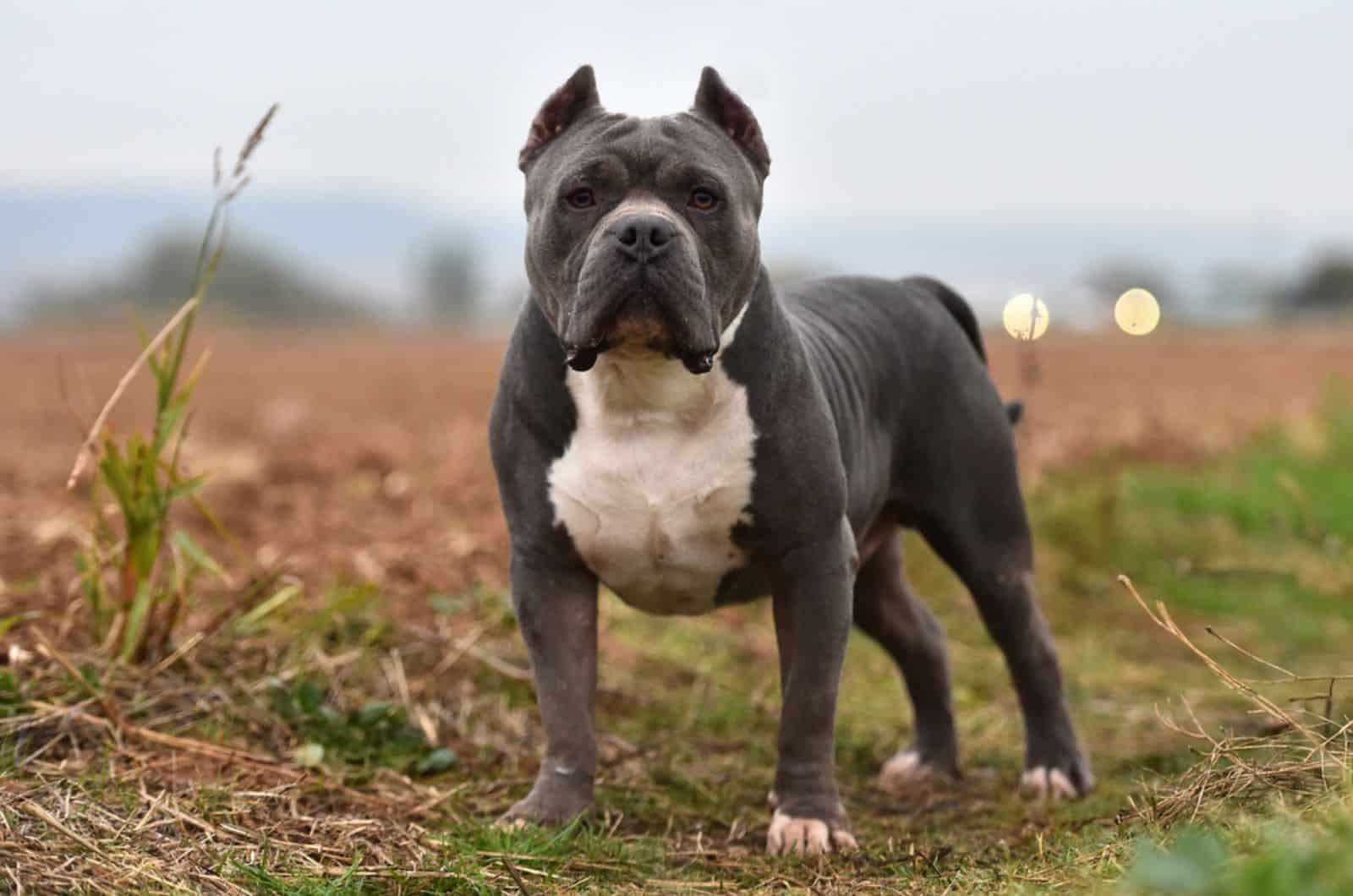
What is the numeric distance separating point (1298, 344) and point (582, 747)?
34.9 metres

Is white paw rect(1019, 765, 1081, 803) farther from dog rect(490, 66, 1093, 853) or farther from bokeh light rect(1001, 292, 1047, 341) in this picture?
bokeh light rect(1001, 292, 1047, 341)

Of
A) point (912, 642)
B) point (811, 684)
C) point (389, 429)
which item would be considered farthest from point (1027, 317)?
point (389, 429)

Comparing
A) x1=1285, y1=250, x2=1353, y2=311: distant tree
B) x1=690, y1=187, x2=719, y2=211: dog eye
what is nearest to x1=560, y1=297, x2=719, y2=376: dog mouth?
x1=690, y1=187, x2=719, y2=211: dog eye

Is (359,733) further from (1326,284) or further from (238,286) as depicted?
(238,286)

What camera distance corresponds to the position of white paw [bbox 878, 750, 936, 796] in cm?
581

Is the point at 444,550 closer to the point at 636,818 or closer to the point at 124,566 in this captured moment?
the point at 124,566

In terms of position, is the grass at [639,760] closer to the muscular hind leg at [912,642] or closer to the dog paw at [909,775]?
the dog paw at [909,775]

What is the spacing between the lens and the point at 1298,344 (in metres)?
36.5

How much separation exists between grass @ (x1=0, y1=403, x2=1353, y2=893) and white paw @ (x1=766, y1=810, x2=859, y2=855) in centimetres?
8

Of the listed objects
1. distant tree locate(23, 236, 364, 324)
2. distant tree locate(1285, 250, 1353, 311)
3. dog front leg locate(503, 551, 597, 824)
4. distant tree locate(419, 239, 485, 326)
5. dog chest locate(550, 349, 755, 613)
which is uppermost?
dog chest locate(550, 349, 755, 613)

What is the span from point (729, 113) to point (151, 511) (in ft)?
7.70

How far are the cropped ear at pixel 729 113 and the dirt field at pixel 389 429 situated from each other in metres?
2.36

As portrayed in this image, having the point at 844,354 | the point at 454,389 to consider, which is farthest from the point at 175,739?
the point at 454,389

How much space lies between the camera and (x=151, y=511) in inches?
213
